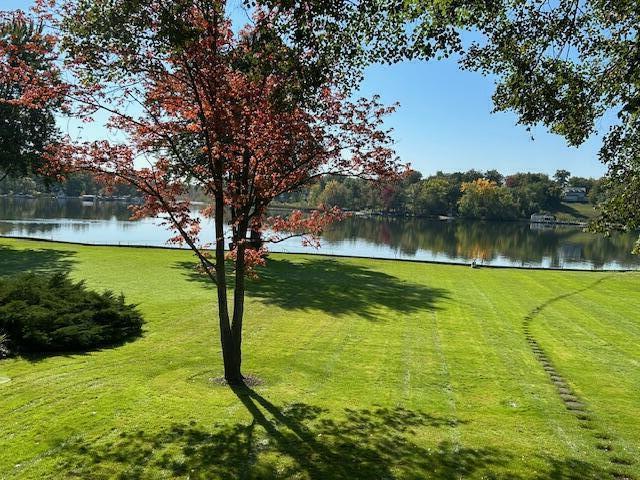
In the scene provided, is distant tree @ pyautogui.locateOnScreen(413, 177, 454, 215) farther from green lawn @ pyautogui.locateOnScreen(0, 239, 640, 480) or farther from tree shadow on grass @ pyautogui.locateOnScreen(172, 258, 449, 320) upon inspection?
green lawn @ pyautogui.locateOnScreen(0, 239, 640, 480)

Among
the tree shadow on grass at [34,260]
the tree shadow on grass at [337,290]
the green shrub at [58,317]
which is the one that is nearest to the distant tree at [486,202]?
the tree shadow on grass at [337,290]

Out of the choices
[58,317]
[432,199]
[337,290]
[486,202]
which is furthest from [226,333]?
[486,202]

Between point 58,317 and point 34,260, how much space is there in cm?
1847

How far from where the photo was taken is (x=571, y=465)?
316 inches

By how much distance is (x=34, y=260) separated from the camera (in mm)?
29000

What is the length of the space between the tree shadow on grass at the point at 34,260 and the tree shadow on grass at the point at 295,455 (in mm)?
20078

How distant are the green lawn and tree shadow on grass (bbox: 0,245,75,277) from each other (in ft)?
15.8

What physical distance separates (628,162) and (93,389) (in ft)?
39.3

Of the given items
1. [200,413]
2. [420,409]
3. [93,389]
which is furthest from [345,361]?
[93,389]

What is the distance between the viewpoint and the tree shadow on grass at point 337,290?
22391 mm

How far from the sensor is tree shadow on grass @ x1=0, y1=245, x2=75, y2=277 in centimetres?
2567

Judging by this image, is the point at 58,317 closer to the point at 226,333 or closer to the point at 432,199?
the point at 226,333

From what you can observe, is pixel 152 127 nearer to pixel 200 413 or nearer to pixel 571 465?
pixel 200 413

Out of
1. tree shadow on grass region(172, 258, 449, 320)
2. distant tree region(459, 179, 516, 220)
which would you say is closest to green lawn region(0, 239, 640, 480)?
tree shadow on grass region(172, 258, 449, 320)
